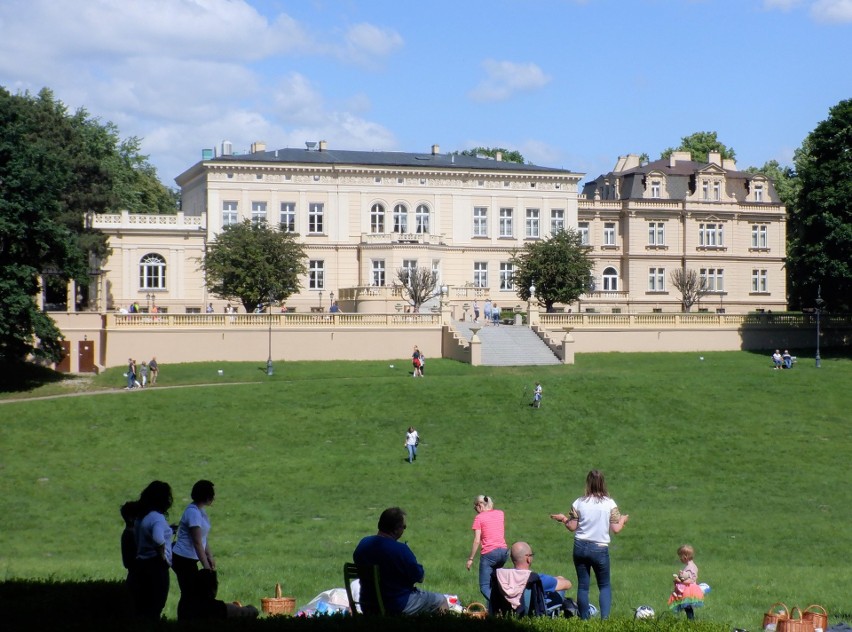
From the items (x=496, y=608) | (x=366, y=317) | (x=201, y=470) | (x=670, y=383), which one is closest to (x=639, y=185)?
(x=366, y=317)

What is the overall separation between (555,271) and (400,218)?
46.4 feet

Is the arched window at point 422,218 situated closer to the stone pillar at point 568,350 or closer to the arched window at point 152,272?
the arched window at point 152,272

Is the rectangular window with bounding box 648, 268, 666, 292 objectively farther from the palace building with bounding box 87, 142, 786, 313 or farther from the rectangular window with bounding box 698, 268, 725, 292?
the rectangular window with bounding box 698, 268, 725, 292

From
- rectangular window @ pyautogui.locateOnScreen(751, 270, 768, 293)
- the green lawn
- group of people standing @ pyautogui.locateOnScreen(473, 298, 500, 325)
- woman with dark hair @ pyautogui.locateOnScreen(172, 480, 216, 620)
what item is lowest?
the green lawn

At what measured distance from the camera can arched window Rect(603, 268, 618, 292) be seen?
3300 inches

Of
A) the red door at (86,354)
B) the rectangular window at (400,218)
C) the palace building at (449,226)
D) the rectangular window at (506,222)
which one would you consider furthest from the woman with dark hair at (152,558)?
the rectangular window at (506,222)

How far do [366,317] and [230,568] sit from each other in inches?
1468

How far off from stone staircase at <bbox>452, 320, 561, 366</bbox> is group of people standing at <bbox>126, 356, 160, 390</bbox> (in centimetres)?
1487

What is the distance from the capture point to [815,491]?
3344 cm

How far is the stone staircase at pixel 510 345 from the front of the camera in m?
55.7

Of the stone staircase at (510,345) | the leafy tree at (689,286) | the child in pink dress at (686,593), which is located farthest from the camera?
the leafy tree at (689,286)

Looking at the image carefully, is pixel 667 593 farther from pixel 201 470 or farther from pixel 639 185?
pixel 639 185

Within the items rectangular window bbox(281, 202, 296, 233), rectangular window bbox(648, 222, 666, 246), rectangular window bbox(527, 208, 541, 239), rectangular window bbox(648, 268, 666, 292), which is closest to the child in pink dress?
rectangular window bbox(281, 202, 296, 233)

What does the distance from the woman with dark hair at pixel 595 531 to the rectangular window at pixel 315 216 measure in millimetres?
61970
